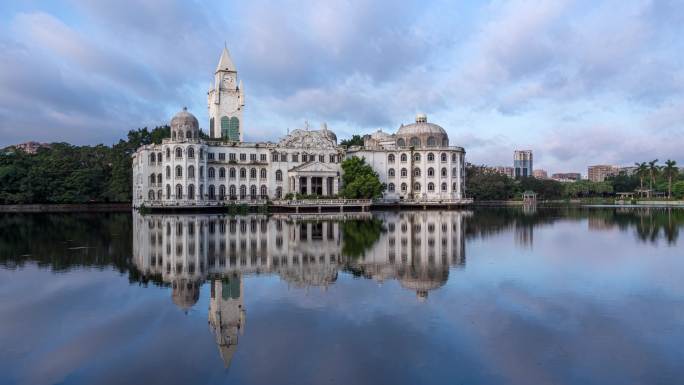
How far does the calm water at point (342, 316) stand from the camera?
11.2 metres

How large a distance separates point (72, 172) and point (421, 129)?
55.6 meters

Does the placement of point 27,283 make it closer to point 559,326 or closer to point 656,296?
point 559,326

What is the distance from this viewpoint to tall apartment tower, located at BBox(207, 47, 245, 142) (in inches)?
3804

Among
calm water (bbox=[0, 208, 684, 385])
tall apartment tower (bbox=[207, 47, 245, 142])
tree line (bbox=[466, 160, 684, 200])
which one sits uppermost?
tall apartment tower (bbox=[207, 47, 245, 142])

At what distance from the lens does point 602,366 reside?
37.0 ft

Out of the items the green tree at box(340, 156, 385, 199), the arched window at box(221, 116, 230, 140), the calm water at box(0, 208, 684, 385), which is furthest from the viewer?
the arched window at box(221, 116, 230, 140)

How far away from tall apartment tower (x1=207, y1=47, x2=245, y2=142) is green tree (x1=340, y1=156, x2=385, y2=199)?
844 inches

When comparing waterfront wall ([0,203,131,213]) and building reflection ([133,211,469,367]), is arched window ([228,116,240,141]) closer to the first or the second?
waterfront wall ([0,203,131,213])

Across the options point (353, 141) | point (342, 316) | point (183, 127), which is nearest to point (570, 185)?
point (353, 141)

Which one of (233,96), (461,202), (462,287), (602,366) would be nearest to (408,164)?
(461,202)

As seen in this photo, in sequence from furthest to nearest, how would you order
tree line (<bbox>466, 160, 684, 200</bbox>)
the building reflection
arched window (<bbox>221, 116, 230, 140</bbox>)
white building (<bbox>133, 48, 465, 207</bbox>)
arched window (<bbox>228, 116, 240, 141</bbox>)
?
tree line (<bbox>466, 160, 684, 200</bbox>), arched window (<bbox>228, 116, 240, 141</bbox>), arched window (<bbox>221, 116, 230, 140</bbox>), white building (<bbox>133, 48, 465, 207</bbox>), the building reflection

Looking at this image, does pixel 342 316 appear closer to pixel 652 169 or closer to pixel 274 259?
pixel 274 259

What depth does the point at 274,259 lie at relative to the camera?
87.2 ft

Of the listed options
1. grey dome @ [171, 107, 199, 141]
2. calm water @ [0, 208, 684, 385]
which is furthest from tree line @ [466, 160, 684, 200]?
calm water @ [0, 208, 684, 385]
